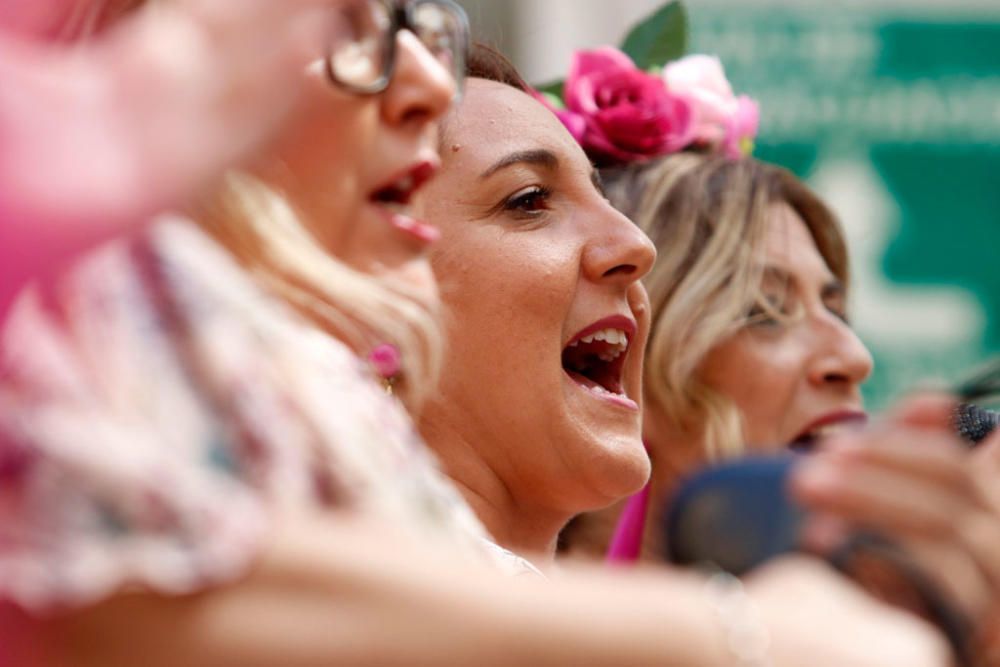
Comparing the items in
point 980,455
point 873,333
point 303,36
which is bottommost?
point 980,455

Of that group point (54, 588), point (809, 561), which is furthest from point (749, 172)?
point (54, 588)

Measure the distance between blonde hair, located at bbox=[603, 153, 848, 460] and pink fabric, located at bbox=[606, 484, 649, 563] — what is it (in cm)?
14

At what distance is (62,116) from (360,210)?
0.31 metres

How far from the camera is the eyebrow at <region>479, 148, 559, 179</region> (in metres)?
1.92

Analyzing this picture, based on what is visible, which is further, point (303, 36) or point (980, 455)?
point (980, 455)

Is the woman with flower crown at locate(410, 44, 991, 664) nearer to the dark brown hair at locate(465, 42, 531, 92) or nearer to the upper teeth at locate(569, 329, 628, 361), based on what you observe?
the upper teeth at locate(569, 329, 628, 361)

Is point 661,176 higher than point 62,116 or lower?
higher

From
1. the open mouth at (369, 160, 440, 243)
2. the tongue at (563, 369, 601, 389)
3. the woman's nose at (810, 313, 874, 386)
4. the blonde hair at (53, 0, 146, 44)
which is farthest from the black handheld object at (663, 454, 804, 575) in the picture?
the woman's nose at (810, 313, 874, 386)

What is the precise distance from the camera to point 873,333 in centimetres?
411

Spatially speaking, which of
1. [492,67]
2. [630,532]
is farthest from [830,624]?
[630,532]

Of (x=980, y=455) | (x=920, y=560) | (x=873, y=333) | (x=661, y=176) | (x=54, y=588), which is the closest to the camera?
(x=54, y=588)

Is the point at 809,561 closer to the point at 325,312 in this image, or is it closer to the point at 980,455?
the point at 980,455

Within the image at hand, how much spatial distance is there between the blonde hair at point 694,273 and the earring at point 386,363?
3.31 feet

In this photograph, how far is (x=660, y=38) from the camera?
2.72 metres
